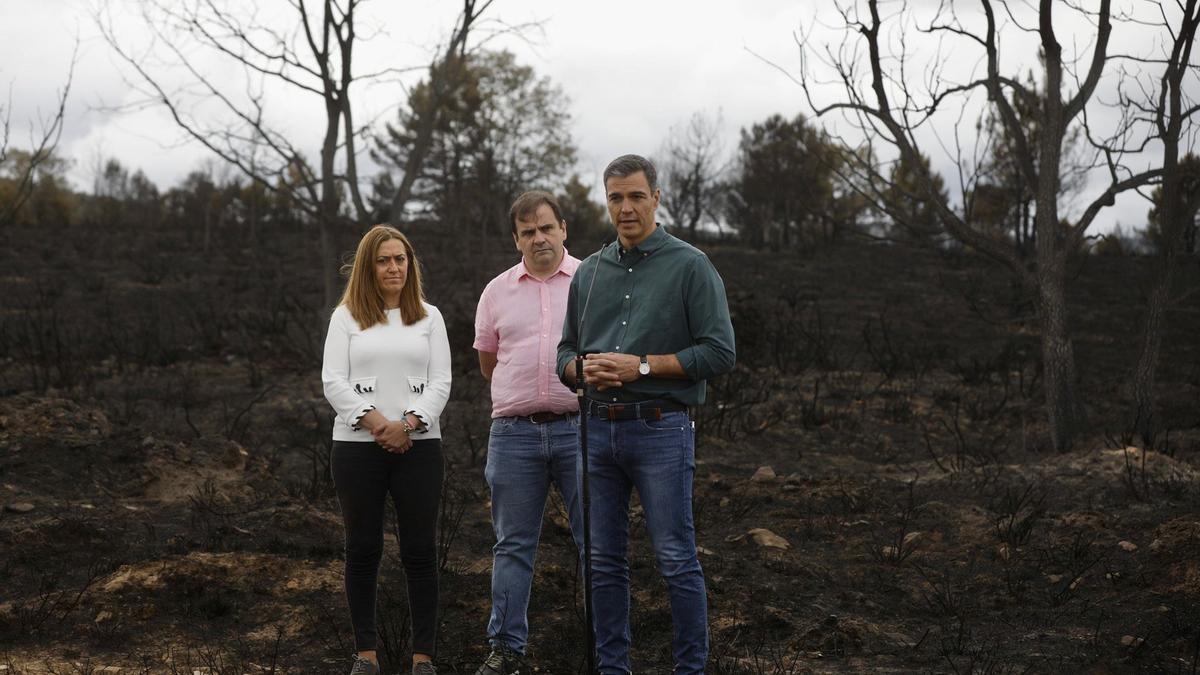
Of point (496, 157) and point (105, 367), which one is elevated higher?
point (496, 157)

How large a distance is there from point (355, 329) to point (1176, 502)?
5.46 metres

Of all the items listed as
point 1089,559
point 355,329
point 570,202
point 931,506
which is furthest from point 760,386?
point 570,202

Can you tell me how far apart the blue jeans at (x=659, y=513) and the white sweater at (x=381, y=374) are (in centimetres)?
63

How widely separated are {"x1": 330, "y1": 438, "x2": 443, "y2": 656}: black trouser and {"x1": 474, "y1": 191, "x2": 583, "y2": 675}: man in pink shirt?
9.3 inches

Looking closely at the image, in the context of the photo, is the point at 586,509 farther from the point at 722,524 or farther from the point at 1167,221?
the point at 1167,221

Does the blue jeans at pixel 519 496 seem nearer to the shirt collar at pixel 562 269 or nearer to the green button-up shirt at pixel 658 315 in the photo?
the green button-up shirt at pixel 658 315

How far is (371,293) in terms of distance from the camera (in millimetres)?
3910

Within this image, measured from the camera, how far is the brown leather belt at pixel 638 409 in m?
3.54

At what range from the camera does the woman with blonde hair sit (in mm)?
3789

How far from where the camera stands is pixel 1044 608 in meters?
5.29

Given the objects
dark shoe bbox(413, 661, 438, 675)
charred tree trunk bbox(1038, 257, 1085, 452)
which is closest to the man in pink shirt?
dark shoe bbox(413, 661, 438, 675)

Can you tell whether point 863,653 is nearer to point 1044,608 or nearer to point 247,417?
point 1044,608

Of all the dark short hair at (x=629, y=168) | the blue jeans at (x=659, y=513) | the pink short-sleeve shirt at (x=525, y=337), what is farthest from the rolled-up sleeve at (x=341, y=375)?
the dark short hair at (x=629, y=168)

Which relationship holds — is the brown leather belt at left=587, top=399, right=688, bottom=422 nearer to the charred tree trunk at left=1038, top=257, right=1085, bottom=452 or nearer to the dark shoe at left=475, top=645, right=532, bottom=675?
the dark shoe at left=475, top=645, right=532, bottom=675
